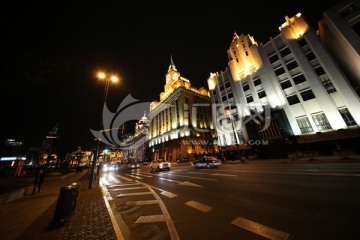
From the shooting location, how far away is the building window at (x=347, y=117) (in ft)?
75.1

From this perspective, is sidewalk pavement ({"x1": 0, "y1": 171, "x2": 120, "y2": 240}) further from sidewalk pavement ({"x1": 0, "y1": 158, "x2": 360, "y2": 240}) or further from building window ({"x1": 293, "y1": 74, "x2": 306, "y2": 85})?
building window ({"x1": 293, "y1": 74, "x2": 306, "y2": 85})

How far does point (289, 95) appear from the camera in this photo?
29828mm

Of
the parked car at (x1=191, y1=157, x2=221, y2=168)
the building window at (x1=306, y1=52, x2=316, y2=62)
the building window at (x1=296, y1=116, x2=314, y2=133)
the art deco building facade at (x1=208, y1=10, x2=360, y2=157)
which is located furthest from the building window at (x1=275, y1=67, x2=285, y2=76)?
the parked car at (x1=191, y1=157, x2=221, y2=168)

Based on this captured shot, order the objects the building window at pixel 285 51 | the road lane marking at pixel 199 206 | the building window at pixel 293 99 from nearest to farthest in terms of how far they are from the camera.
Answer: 1. the road lane marking at pixel 199 206
2. the building window at pixel 293 99
3. the building window at pixel 285 51

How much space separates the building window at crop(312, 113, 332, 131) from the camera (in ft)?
81.8

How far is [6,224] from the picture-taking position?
16.0 feet

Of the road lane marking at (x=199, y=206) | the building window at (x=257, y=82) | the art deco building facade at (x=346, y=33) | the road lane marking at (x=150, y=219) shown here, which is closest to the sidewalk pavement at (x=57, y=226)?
the road lane marking at (x=150, y=219)

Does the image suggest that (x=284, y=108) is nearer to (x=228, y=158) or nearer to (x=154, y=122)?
(x=228, y=158)

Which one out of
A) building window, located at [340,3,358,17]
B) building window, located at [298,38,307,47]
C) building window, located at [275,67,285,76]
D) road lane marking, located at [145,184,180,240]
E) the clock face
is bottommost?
road lane marking, located at [145,184,180,240]

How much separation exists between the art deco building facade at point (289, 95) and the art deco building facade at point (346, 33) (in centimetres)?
214

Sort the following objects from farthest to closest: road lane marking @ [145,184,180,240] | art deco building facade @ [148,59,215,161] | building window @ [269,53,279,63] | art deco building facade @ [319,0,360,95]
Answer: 1. art deco building facade @ [148,59,215,161]
2. building window @ [269,53,279,63]
3. art deco building facade @ [319,0,360,95]
4. road lane marking @ [145,184,180,240]

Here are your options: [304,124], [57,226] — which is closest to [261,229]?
[57,226]

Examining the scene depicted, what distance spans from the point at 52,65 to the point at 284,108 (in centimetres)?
A: 3573

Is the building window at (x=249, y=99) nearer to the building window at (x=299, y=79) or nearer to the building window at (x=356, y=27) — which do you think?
the building window at (x=299, y=79)
